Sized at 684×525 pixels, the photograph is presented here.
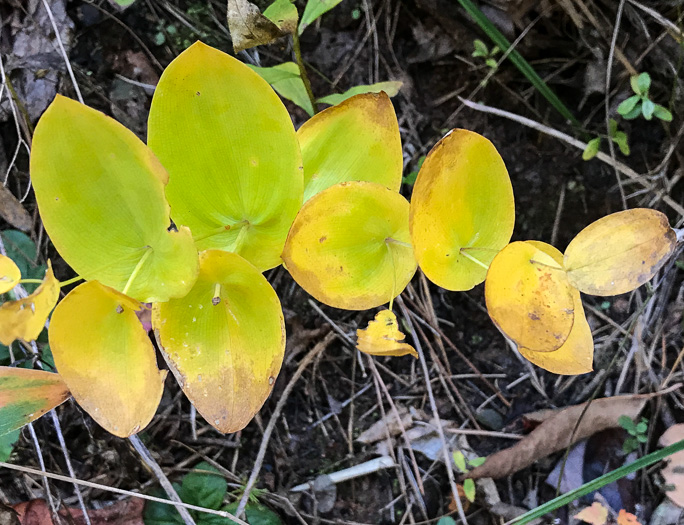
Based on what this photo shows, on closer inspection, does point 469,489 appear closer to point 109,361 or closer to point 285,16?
point 109,361

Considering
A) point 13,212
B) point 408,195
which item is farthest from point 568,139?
point 13,212

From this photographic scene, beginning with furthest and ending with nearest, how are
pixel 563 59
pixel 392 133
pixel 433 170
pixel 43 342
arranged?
pixel 563 59
pixel 43 342
pixel 392 133
pixel 433 170

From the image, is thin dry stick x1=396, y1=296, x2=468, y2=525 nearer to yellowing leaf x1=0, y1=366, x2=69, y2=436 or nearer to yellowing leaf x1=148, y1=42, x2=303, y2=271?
yellowing leaf x1=148, y1=42, x2=303, y2=271

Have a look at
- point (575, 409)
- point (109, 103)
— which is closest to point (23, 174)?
point (109, 103)

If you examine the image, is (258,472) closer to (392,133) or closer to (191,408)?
(191,408)

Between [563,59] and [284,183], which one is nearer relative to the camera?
[284,183]

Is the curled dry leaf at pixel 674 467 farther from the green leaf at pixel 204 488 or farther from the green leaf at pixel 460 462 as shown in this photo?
the green leaf at pixel 204 488

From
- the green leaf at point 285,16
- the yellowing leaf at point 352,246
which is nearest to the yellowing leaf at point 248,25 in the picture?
the green leaf at point 285,16
